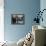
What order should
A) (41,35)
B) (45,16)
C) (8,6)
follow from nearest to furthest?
(41,35)
(45,16)
(8,6)

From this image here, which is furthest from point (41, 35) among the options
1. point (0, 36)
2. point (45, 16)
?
point (0, 36)

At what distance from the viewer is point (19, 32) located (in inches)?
226

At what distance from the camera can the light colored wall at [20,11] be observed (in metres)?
5.70

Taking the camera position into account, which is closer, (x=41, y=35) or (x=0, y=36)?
(x=41, y=35)

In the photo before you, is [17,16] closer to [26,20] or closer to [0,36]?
[26,20]

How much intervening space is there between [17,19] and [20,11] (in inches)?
14.8

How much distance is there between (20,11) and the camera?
5.71m

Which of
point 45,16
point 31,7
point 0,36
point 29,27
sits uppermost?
point 31,7

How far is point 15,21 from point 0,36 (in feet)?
3.09

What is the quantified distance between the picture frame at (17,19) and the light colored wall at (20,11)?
13 centimetres

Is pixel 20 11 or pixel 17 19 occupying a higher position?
pixel 20 11

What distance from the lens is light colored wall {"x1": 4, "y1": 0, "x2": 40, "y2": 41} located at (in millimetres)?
5699

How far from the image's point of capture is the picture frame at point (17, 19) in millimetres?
5719

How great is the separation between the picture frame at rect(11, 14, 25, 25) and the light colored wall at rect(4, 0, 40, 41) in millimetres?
131
